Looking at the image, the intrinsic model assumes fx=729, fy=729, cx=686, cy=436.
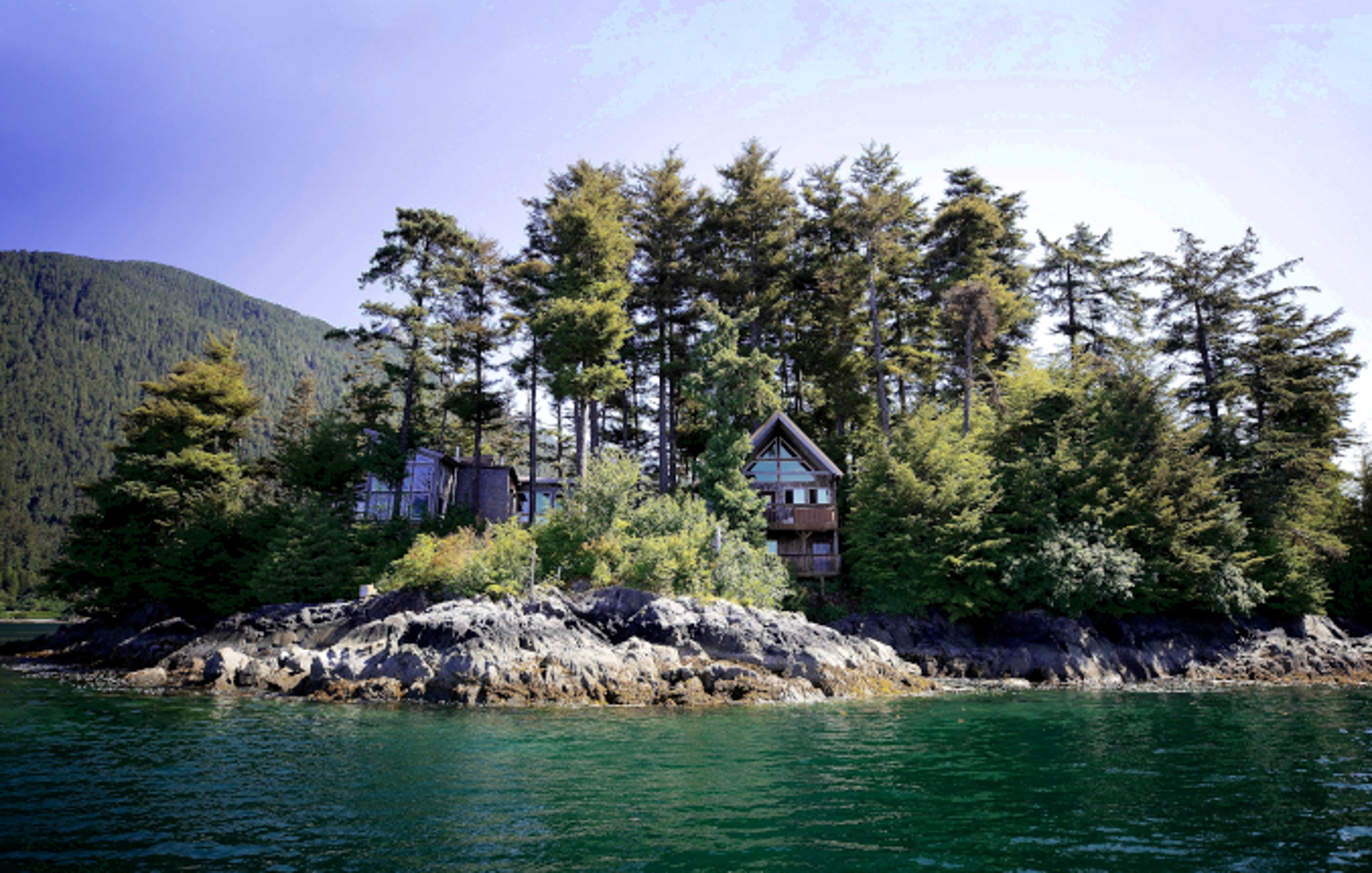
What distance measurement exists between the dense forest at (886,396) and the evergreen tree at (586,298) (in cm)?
14

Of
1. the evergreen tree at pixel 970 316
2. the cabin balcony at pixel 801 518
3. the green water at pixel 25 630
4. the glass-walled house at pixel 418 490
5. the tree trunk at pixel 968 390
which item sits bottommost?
the green water at pixel 25 630

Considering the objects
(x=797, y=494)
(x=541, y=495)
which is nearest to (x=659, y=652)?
(x=797, y=494)

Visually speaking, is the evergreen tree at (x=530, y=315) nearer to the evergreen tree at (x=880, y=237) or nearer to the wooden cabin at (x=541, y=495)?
the wooden cabin at (x=541, y=495)

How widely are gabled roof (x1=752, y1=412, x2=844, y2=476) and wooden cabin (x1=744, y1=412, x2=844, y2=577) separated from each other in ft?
0.08

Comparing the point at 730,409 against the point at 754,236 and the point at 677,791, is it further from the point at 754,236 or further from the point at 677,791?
the point at 677,791

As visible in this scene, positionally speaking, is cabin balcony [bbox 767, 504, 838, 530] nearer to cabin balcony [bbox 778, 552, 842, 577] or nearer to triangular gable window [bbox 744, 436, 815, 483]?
cabin balcony [bbox 778, 552, 842, 577]

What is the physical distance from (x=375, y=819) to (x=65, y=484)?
17640cm

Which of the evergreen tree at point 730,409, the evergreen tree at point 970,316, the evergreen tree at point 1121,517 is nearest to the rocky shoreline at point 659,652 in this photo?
the evergreen tree at point 1121,517

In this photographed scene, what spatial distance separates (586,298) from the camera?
33.8 m

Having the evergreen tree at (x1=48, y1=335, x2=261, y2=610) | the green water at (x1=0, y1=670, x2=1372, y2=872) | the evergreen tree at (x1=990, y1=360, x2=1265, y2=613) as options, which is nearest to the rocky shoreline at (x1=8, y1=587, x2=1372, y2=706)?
the evergreen tree at (x1=990, y1=360, x2=1265, y2=613)

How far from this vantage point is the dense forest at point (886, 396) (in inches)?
1195

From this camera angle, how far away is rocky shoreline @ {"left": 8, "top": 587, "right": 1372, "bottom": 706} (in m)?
21.7

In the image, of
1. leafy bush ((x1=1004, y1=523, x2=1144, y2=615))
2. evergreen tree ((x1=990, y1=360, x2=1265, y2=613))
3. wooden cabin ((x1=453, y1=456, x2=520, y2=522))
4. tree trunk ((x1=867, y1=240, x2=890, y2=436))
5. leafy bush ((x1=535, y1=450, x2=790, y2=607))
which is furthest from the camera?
wooden cabin ((x1=453, y1=456, x2=520, y2=522))

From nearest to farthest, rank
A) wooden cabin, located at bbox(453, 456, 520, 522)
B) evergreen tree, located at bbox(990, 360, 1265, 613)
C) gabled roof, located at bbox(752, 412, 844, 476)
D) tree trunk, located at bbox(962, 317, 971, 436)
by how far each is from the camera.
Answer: evergreen tree, located at bbox(990, 360, 1265, 613) → tree trunk, located at bbox(962, 317, 971, 436) → gabled roof, located at bbox(752, 412, 844, 476) → wooden cabin, located at bbox(453, 456, 520, 522)
